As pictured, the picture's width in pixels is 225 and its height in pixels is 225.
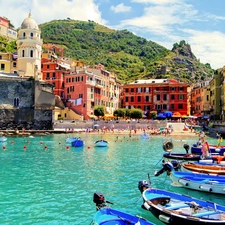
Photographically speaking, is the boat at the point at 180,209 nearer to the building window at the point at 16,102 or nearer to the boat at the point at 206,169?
the boat at the point at 206,169

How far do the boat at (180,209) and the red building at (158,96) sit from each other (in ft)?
232

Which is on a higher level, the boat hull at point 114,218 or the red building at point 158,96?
the red building at point 158,96

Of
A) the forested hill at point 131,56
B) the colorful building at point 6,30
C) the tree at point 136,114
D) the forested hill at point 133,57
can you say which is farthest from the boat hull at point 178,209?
the colorful building at point 6,30

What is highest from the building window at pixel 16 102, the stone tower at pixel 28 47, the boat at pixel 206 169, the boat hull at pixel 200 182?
the stone tower at pixel 28 47

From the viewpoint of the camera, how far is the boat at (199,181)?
17625 millimetres

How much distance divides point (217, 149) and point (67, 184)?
17667 millimetres

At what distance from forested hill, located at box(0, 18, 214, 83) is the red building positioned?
92.2ft

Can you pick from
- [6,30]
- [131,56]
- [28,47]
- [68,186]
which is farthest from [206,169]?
[131,56]

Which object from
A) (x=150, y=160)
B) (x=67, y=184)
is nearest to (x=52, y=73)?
(x=150, y=160)

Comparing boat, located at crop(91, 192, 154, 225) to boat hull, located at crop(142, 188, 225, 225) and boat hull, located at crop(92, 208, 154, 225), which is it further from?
boat hull, located at crop(142, 188, 225, 225)

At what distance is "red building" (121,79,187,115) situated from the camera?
8369 centimetres

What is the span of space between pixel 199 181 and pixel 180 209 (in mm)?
5855

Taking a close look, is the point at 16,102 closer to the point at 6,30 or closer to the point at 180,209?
the point at 180,209

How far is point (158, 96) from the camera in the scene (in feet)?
279
